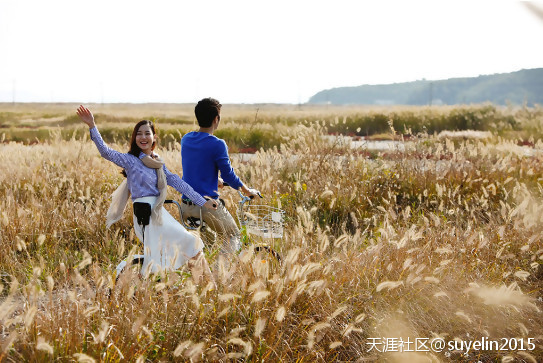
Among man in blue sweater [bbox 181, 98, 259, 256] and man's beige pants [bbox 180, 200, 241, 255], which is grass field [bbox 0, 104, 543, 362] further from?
man in blue sweater [bbox 181, 98, 259, 256]

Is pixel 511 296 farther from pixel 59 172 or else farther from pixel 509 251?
pixel 59 172

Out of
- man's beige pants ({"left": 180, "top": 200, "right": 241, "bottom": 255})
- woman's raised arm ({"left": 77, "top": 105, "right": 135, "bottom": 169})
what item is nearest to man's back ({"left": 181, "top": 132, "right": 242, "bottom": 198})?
man's beige pants ({"left": 180, "top": 200, "right": 241, "bottom": 255})

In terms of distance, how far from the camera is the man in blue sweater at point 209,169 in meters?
3.89

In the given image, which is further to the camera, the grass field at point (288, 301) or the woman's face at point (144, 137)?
the woman's face at point (144, 137)

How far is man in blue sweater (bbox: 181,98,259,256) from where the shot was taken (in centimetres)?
389

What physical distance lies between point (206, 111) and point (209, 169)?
0.46m

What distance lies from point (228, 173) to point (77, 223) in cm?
226

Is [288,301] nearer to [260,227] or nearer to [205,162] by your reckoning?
[260,227]

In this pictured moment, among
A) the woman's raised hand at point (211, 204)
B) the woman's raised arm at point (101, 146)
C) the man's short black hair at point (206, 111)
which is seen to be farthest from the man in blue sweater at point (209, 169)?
the woman's raised arm at point (101, 146)

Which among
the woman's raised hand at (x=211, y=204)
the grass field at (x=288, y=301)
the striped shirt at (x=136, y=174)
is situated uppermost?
the striped shirt at (x=136, y=174)

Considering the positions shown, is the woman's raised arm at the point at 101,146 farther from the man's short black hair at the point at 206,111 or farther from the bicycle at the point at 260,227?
the man's short black hair at the point at 206,111

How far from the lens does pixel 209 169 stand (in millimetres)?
3945

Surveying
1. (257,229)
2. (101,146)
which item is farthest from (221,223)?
(101,146)

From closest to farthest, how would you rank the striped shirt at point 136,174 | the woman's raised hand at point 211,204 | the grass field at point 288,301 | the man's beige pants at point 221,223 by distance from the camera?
the grass field at point 288,301, the striped shirt at point 136,174, the woman's raised hand at point 211,204, the man's beige pants at point 221,223
